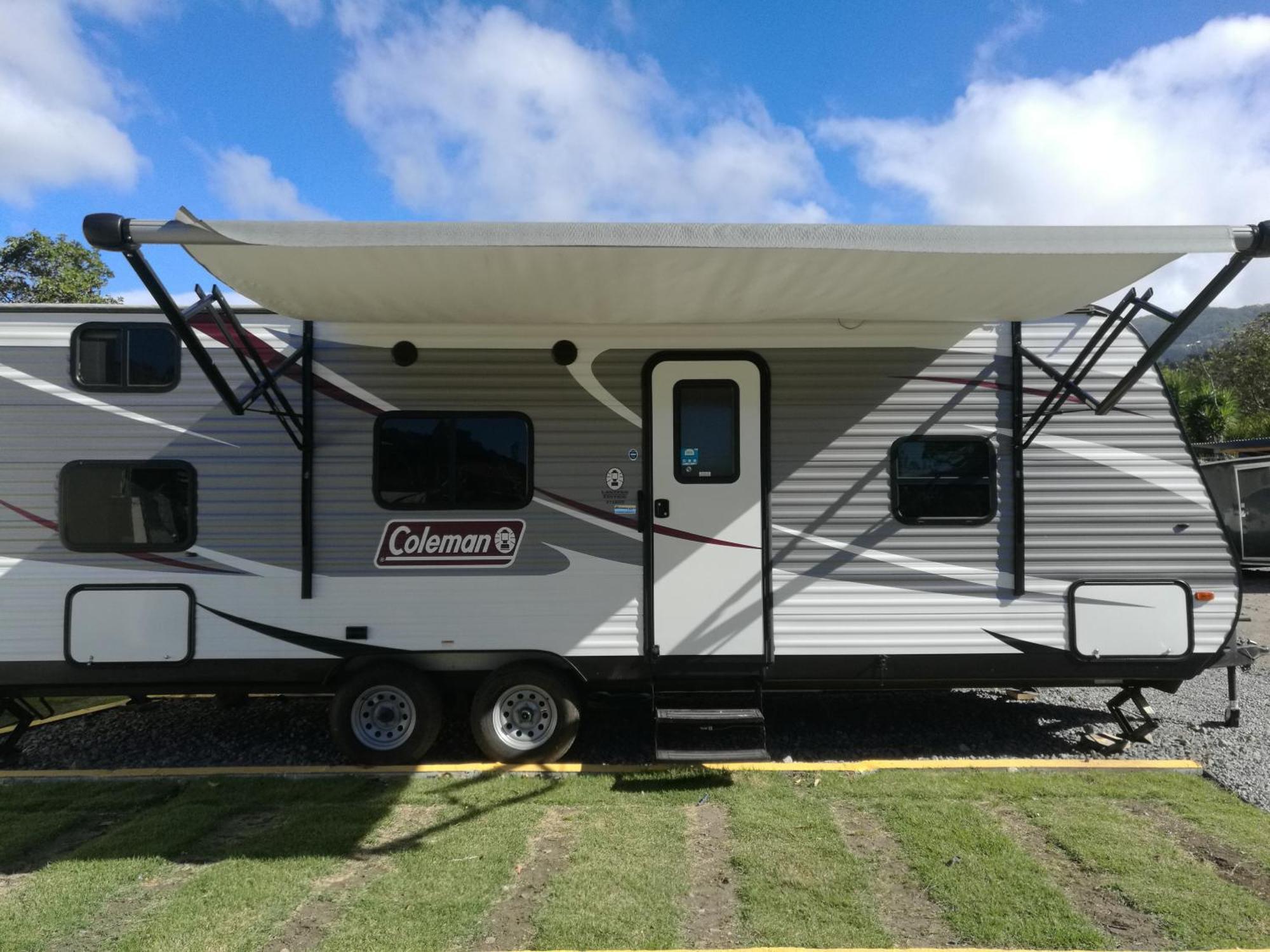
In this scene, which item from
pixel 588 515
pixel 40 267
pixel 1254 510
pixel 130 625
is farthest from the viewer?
pixel 40 267

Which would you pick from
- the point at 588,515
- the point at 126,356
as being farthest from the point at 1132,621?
the point at 126,356

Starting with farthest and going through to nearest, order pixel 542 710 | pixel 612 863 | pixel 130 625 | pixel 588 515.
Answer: pixel 542 710, pixel 588 515, pixel 130 625, pixel 612 863

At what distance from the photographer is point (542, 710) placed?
481 centimetres

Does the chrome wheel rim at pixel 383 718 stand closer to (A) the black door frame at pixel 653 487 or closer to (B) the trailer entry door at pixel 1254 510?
(A) the black door frame at pixel 653 487

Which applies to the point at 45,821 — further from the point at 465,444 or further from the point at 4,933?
the point at 465,444

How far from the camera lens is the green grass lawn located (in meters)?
3.08

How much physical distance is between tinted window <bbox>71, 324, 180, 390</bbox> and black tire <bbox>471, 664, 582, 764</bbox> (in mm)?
2689

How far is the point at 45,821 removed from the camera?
4.07m

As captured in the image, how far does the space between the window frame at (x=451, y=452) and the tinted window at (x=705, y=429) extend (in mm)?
904

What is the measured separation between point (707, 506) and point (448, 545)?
160 centimetres

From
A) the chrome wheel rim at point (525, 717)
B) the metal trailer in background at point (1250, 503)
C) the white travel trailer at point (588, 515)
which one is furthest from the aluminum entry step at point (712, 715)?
the metal trailer in background at point (1250, 503)

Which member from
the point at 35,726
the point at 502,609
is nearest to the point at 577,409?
the point at 502,609

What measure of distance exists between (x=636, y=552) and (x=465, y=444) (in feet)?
4.07

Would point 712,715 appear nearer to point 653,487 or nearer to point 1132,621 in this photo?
point 653,487
